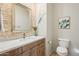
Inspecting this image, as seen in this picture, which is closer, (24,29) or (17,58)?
(17,58)

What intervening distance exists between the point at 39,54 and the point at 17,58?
31 cm

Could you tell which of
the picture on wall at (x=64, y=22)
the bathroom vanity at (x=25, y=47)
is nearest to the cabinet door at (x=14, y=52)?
the bathroom vanity at (x=25, y=47)

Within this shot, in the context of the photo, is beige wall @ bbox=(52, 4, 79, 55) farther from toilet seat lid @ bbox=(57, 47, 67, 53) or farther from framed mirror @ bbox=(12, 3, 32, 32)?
framed mirror @ bbox=(12, 3, 32, 32)

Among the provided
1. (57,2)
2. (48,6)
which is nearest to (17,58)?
(48,6)

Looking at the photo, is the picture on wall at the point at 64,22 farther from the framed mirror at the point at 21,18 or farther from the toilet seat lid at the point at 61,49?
the framed mirror at the point at 21,18

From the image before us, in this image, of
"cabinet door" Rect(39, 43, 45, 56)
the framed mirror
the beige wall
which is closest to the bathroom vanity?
"cabinet door" Rect(39, 43, 45, 56)

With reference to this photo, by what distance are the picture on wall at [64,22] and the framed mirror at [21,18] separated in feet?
1.35

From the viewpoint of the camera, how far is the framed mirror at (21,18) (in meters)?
1.78

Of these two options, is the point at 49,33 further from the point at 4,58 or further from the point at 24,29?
the point at 4,58

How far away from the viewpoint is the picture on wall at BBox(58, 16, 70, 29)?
178 centimetres

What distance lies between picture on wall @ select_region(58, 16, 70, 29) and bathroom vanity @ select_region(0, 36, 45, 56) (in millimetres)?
304

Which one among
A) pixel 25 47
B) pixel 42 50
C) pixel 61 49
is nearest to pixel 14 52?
pixel 25 47

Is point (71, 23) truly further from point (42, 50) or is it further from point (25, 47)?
point (25, 47)

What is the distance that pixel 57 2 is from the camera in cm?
180
